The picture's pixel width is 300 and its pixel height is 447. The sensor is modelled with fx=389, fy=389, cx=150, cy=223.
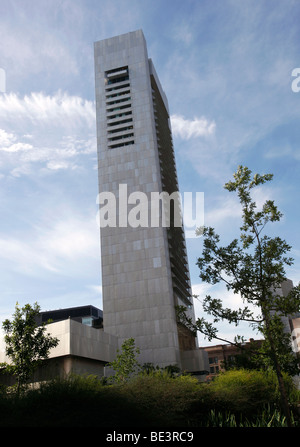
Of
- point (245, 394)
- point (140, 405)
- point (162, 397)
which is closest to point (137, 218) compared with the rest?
point (245, 394)

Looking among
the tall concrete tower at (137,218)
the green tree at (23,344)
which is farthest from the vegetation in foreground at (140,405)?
the tall concrete tower at (137,218)

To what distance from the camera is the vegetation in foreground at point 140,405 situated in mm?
14812

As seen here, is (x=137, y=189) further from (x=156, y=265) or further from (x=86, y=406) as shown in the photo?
(x=86, y=406)

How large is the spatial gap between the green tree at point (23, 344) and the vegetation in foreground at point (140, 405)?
14.5 meters

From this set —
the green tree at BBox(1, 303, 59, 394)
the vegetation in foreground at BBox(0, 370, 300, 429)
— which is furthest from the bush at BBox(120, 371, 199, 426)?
the green tree at BBox(1, 303, 59, 394)

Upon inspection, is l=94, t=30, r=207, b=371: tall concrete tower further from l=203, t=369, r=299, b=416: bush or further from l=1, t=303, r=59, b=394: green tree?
l=203, t=369, r=299, b=416: bush

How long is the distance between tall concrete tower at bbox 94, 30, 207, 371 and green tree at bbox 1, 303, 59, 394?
99.6ft

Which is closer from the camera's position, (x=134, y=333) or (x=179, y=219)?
(x=134, y=333)

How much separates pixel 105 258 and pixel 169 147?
3860 cm

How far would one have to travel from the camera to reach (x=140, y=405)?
1772cm

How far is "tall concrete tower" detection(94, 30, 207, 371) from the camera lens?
63875 millimetres

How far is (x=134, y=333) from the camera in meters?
63.2
